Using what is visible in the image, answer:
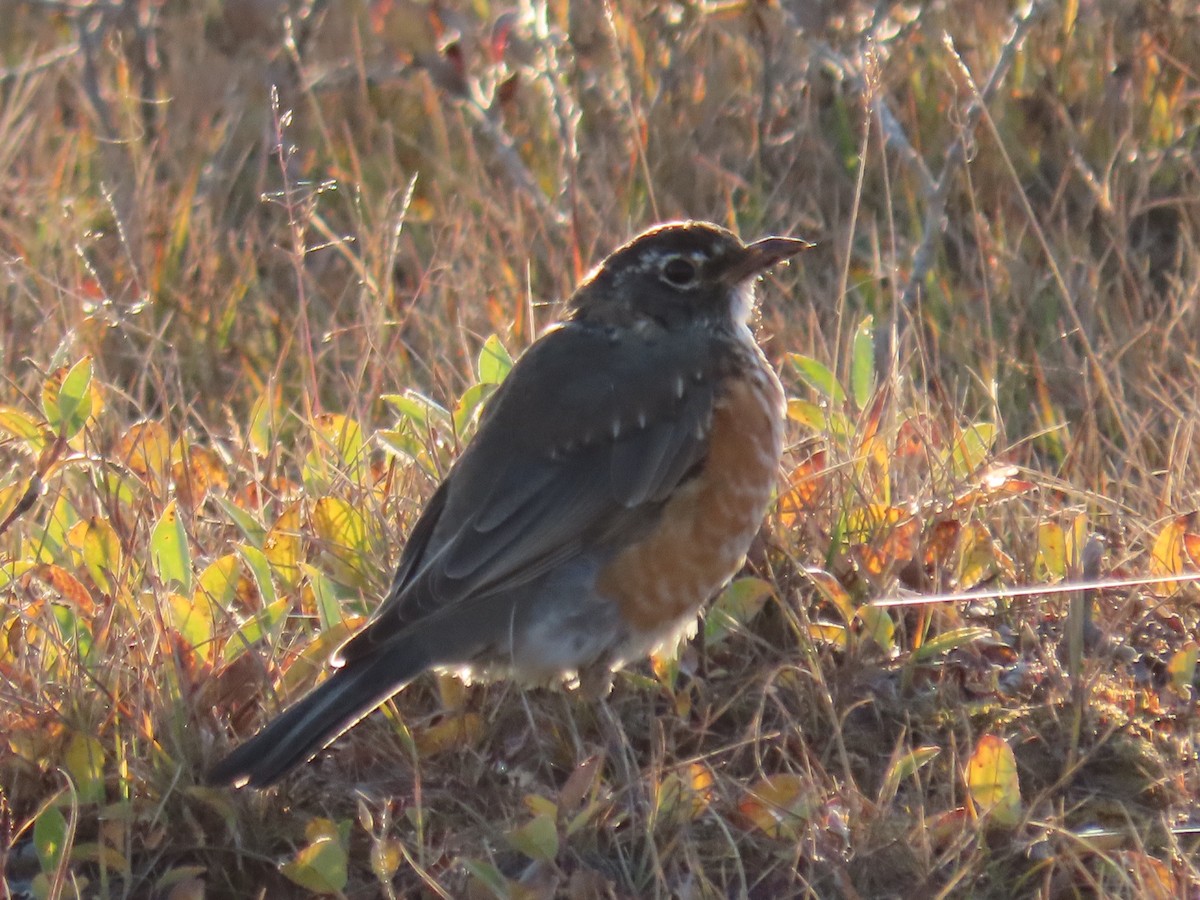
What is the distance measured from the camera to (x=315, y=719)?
360 centimetres

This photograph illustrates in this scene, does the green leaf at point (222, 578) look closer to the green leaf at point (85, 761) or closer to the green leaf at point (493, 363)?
the green leaf at point (85, 761)

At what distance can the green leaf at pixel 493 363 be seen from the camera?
16.0ft

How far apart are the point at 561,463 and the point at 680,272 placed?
71 centimetres

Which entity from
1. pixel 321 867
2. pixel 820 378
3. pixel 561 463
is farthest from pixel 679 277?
pixel 321 867

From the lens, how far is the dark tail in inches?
138

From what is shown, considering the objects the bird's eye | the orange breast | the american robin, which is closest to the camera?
the american robin

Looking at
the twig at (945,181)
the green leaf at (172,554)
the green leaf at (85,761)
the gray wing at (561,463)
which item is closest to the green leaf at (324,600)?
the gray wing at (561,463)

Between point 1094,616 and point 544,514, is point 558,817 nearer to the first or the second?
point 544,514

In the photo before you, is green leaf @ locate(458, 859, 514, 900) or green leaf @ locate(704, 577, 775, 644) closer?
green leaf @ locate(458, 859, 514, 900)

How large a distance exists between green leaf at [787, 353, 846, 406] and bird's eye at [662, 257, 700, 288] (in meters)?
0.35

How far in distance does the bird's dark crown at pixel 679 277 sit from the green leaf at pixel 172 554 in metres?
1.23

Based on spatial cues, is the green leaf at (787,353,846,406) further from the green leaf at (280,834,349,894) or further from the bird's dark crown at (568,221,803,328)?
the green leaf at (280,834,349,894)

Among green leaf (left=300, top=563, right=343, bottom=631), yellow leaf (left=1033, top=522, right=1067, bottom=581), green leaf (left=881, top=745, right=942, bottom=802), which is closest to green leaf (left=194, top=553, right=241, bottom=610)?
green leaf (left=300, top=563, right=343, bottom=631)

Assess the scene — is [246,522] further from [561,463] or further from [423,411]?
[561,463]
